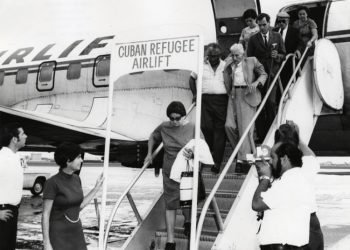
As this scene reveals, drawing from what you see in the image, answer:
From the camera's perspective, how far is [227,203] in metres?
5.80

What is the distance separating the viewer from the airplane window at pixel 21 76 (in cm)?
1278

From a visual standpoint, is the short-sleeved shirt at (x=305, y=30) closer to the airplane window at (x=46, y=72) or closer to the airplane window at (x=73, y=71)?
the airplane window at (x=73, y=71)

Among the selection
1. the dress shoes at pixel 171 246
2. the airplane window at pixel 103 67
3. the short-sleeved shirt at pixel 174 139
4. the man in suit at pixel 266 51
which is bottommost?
the dress shoes at pixel 171 246

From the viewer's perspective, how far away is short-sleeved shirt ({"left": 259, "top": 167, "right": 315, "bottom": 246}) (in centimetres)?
359

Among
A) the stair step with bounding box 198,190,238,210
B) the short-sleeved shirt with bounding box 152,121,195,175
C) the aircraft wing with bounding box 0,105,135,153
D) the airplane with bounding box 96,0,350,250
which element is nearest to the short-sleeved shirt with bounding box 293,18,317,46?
the airplane with bounding box 96,0,350,250

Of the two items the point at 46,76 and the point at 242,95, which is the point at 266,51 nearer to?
the point at 242,95

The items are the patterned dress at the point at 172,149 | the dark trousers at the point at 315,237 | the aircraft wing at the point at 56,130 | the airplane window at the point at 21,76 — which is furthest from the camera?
the airplane window at the point at 21,76

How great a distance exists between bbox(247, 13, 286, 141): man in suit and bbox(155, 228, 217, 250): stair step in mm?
1968

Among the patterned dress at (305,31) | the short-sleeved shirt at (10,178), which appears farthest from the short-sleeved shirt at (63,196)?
the patterned dress at (305,31)

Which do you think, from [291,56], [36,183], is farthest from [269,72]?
[36,183]

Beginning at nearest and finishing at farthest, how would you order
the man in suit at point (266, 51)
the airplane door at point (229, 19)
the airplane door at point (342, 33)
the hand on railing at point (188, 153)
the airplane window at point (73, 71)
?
the hand on railing at point (188, 153) < the man in suit at point (266, 51) < the airplane door at point (342, 33) < the airplane door at point (229, 19) < the airplane window at point (73, 71)

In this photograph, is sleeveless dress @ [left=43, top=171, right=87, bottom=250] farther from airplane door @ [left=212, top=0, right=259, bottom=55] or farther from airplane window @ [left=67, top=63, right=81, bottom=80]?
airplane window @ [left=67, top=63, right=81, bottom=80]

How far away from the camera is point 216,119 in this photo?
6.46 metres

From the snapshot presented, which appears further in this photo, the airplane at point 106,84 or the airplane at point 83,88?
the airplane at point 83,88
